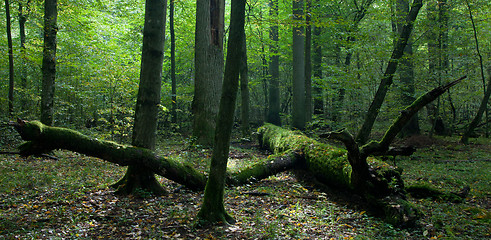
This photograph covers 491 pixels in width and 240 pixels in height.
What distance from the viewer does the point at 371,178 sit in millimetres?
4836

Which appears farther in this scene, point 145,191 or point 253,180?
point 253,180

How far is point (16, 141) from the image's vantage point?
1014cm

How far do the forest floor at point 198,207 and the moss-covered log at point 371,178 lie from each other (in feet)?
0.73

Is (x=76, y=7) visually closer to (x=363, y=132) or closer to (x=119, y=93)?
(x=119, y=93)

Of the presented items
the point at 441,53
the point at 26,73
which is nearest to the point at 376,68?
the point at 441,53

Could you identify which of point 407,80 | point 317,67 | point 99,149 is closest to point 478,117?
point 407,80

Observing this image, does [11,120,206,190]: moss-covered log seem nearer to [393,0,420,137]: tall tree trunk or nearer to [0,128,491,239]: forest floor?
[0,128,491,239]: forest floor

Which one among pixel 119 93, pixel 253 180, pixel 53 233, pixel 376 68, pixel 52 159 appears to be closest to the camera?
pixel 53 233

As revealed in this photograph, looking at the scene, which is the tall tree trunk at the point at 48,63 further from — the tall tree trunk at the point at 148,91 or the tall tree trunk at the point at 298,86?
the tall tree trunk at the point at 298,86

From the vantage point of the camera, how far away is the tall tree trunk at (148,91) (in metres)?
5.27

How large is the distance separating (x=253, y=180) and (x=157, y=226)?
3054mm

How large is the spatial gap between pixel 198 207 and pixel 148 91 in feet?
7.93

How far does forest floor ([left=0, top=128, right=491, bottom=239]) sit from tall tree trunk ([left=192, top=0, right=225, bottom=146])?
2.65m

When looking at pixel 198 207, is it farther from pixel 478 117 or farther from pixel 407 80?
pixel 478 117
